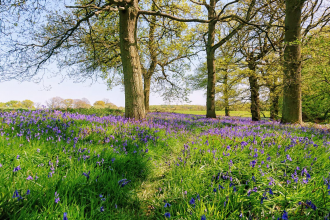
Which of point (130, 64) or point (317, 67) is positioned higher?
point (317, 67)

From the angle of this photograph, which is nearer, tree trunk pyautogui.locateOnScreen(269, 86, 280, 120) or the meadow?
the meadow


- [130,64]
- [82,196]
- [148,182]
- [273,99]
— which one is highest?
[130,64]

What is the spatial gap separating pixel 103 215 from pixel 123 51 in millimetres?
5953

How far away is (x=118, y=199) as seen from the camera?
2.08 metres

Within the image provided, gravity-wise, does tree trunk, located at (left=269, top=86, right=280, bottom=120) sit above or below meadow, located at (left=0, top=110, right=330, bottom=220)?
above

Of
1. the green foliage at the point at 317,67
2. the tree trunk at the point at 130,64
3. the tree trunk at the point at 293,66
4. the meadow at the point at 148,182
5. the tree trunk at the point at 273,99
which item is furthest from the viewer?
the tree trunk at the point at 273,99

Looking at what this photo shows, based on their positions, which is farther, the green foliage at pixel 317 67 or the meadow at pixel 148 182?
the green foliage at pixel 317 67

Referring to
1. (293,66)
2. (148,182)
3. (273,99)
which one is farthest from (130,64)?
(273,99)

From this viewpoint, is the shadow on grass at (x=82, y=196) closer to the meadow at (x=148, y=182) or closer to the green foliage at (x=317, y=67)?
the meadow at (x=148, y=182)

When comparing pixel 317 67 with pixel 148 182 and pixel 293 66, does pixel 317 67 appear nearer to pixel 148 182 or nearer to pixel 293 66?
pixel 293 66

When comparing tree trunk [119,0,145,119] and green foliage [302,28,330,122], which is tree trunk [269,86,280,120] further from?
tree trunk [119,0,145,119]

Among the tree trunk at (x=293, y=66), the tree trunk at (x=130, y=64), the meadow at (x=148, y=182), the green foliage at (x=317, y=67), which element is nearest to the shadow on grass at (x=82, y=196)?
the meadow at (x=148, y=182)

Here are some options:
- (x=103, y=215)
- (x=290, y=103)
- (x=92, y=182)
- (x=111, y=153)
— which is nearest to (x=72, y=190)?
(x=92, y=182)

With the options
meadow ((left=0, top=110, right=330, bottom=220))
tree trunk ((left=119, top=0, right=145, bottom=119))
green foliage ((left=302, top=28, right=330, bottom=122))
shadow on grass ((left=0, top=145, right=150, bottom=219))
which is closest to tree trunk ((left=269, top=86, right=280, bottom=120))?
green foliage ((left=302, top=28, right=330, bottom=122))
